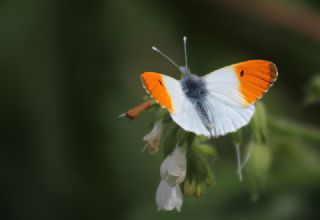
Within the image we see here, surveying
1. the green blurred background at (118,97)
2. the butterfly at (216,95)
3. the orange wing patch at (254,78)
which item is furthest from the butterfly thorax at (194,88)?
the green blurred background at (118,97)

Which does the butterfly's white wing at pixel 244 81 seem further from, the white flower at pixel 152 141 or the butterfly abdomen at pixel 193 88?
the white flower at pixel 152 141

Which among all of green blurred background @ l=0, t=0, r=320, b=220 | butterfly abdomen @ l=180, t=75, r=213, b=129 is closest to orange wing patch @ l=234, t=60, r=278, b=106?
butterfly abdomen @ l=180, t=75, r=213, b=129

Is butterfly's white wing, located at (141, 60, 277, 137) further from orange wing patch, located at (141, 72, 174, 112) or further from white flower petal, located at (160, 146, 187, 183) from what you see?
white flower petal, located at (160, 146, 187, 183)

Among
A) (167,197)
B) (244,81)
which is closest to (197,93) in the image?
(244,81)

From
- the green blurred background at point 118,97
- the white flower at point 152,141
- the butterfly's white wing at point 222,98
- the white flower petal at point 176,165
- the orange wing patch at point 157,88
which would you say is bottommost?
the green blurred background at point 118,97

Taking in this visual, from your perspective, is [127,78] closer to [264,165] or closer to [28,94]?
[28,94]

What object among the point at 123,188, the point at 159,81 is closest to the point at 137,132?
the point at 123,188

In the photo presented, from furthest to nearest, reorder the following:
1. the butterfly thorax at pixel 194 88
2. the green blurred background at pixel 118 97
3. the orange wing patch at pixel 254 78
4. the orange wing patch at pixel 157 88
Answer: the green blurred background at pixel 118 97
the butterfly thorax at pixel 194 88
the orange wing patch at pixel 254 78
the orange wing patch at pixel 157 88
